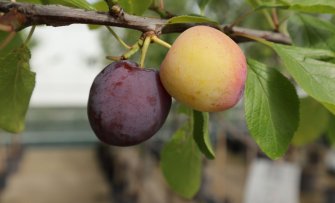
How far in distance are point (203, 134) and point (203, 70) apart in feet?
0.31

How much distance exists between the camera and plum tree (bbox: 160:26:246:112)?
44 cm

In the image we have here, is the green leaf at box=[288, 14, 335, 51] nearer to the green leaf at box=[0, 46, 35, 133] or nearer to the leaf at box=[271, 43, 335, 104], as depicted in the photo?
the leaf at box=[271, 43, 335, 104]

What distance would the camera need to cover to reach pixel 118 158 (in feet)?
17.4

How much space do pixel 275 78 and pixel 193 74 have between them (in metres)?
0.14

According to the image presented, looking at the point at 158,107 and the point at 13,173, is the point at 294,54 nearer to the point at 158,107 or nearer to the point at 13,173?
the point at 158,107

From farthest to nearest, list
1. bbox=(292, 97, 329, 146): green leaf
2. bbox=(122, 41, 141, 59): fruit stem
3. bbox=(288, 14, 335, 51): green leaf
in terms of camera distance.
→ bbox=(292, 97, 329, 146): green leaf → bbox=(288, 14, 335, 51): green leaf → bbox=(122, 41, 141, 59): fruit stem

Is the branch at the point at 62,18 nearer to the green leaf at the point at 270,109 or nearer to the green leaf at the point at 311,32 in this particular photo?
the green leaf at the point at 270,109

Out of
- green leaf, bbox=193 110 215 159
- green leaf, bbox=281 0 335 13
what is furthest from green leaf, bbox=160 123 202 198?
green leaf, bbox=281 0 335 13

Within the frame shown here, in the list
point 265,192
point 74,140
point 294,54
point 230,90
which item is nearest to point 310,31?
point 294,54

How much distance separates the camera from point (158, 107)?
0.48 metres

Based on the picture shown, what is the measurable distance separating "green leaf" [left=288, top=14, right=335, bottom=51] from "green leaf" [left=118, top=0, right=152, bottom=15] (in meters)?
0.27

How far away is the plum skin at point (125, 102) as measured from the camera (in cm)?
46

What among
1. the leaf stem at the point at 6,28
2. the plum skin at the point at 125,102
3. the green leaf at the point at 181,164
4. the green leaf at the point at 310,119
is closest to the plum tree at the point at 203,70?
the plum skin at the point at 125,102

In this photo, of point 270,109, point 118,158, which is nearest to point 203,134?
point 270,109
